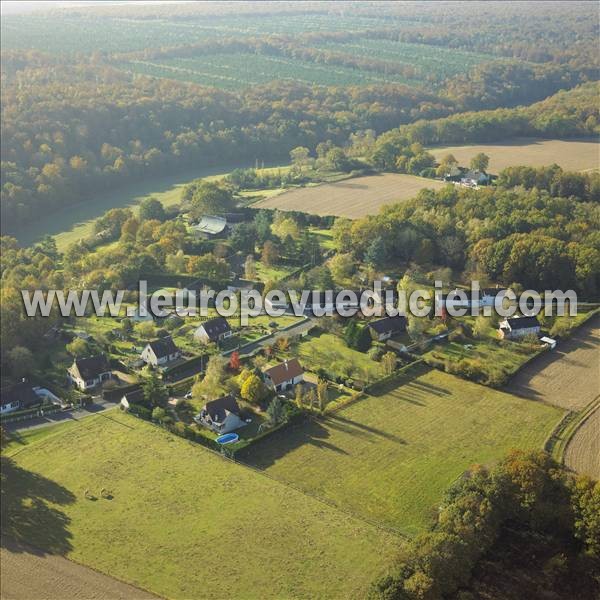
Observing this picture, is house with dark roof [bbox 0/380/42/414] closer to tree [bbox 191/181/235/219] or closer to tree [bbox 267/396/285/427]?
tree [bbox 267/396/285/427]

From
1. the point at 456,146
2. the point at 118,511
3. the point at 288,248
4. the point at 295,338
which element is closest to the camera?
the point at 118,511

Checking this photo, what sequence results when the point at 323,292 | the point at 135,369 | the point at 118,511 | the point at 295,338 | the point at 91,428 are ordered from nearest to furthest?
the point at 118,511, the point at 91,428, the point at 135,369, the point at 295,338, the point at 323,292

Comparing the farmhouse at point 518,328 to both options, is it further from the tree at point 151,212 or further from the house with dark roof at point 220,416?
the tree at point 151,212

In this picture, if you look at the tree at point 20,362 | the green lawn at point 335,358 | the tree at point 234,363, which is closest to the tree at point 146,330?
the tree at point 234,363

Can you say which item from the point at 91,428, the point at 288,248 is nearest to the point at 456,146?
the point at 288,248

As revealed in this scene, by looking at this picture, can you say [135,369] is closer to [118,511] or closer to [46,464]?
[46,464]

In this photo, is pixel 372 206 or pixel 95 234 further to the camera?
pixel 372 206

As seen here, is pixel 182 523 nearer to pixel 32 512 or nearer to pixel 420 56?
pixel 32 512

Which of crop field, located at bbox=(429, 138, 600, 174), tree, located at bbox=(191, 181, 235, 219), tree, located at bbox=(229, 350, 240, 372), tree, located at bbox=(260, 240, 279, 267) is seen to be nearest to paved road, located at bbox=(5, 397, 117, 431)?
tree, located at bbox=(229, 350, 240, 372)
